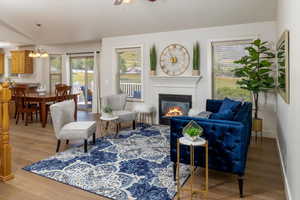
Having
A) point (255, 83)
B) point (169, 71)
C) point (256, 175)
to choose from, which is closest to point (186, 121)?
point (256, 175)

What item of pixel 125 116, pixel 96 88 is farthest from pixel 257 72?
pixel 96 88

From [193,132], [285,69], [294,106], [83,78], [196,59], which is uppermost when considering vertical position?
[196,59]

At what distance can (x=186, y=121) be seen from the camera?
8.87 ft

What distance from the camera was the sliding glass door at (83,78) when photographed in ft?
27.1

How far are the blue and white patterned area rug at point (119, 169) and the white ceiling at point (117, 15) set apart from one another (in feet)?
9.79

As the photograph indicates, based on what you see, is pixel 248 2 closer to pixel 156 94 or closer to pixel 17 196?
pixel 156 94

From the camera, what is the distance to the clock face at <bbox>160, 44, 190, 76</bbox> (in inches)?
226

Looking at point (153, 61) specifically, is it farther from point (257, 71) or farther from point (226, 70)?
point (257, 71)

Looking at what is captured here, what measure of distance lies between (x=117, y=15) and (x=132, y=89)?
2.23 m

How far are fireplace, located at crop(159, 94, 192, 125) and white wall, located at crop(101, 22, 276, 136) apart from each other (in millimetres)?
313

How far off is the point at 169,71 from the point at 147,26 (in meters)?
1.34

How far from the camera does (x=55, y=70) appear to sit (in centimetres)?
912

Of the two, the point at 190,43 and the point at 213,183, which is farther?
the point at 190,43

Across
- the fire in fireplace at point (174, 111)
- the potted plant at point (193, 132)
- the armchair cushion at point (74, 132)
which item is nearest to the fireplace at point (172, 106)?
the fire in fireplace at point (174, 111)
